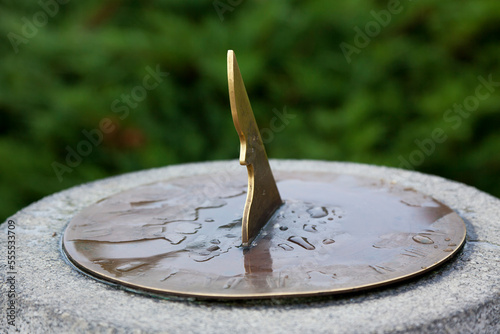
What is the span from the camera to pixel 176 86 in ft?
13.5

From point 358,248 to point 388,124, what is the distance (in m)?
2.61

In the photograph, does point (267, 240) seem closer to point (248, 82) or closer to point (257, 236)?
point (257, 236)

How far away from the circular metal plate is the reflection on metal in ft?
0.17

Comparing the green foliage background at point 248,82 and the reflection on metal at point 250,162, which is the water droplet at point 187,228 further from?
the green foliage background at point 248,82

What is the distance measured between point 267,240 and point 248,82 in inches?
95.3

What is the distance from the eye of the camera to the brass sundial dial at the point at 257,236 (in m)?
1.46

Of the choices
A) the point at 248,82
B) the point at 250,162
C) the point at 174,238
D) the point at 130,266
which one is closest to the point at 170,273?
the point at 130,266

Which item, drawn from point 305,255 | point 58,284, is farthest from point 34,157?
point 305,255

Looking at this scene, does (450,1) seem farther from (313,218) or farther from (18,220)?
(18,220)

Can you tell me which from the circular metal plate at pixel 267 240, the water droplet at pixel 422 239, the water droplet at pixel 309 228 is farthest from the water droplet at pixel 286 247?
the water droplet at pixel 422 239

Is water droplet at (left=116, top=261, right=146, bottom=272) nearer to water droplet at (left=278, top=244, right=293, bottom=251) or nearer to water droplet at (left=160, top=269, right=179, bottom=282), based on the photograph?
water droplet at (left=160, top=269, right=179, bottom=282)

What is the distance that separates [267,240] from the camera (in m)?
1.72

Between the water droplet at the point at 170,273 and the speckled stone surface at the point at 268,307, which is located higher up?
the water droplet at the point at 170,273

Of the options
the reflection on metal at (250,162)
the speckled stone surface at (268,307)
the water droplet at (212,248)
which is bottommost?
the speckled stone surface at (268,307)
